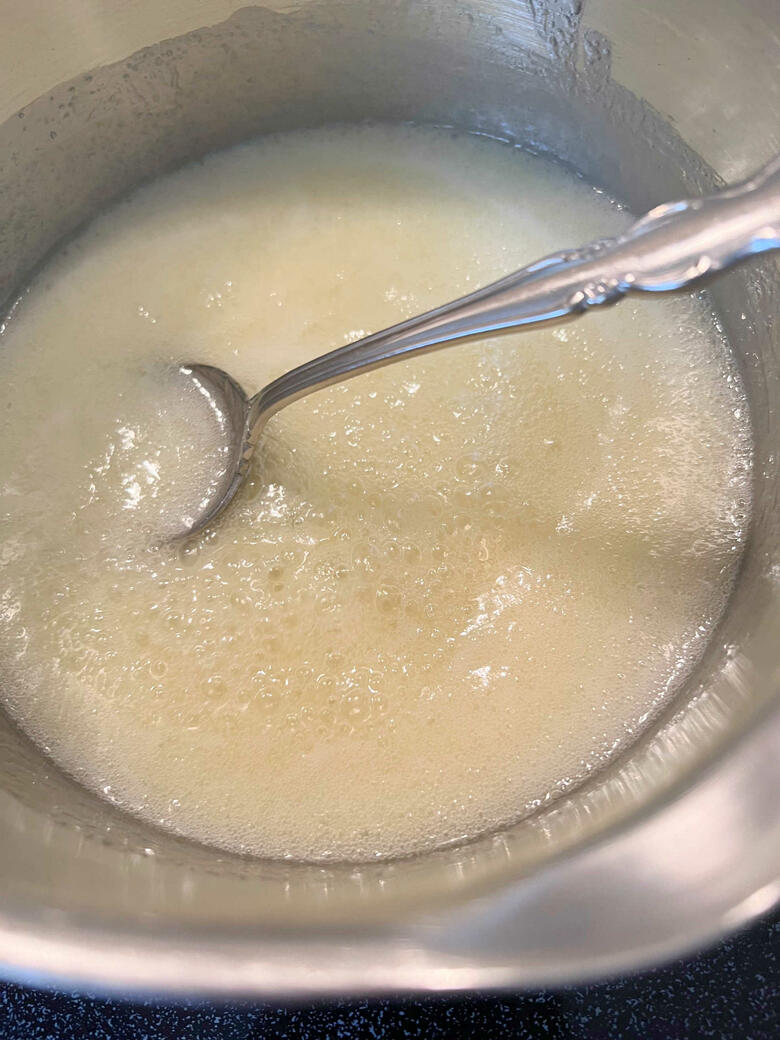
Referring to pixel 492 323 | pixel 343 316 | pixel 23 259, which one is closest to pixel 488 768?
pixel 492 323

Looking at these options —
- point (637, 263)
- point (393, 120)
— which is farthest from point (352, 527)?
point (393, 120)

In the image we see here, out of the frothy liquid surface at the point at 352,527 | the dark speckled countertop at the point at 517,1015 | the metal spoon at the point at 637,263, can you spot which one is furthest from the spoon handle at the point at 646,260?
the dark speckled countertop at the point at 517,1015

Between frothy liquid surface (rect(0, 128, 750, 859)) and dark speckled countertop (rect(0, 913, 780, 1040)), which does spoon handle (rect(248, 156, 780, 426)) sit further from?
dark speckled countertop (rect(0, 913, 780, 1040))

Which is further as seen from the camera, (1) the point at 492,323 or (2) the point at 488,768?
(2) the point at 488,768

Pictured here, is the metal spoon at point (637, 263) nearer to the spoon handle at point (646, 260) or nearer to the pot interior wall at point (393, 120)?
the spoon handle at point (646, 260)

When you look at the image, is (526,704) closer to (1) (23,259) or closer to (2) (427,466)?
(2) (427,466)

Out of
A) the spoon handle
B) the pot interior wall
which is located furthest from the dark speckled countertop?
the spoon handle
